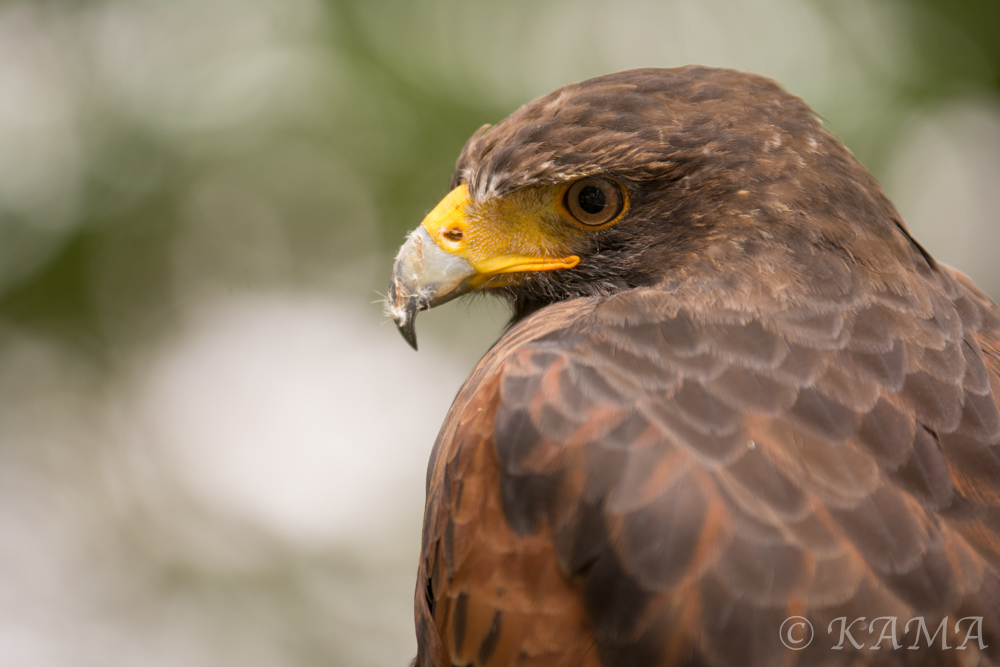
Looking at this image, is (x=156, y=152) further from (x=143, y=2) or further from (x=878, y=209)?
(x=878, y=209)

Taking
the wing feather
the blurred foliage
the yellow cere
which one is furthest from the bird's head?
the blurred foliage

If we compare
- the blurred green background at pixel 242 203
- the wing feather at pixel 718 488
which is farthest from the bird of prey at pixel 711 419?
the blurred green background at pixel 242 203

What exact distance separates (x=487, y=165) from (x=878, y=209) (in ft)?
2.92

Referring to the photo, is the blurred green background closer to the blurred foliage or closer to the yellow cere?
the blurred foliage

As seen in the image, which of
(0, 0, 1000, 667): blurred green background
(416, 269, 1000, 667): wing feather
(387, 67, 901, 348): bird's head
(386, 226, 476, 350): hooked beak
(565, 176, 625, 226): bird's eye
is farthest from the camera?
(0, 0, 1000, 667): blurred green background

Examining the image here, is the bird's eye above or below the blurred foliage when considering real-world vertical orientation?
above

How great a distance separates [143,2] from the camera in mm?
5820

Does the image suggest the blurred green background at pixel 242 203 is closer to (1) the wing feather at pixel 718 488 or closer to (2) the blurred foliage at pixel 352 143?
(2) the blurred foliage at pixel 352 143

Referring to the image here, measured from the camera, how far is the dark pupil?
6.24 feet

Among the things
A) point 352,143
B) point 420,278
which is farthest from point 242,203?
point 420,278

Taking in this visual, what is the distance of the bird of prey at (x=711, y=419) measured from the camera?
1.36 metres

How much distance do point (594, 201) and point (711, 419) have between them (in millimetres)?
654

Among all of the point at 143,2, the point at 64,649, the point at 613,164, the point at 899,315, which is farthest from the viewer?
the point at 143,2

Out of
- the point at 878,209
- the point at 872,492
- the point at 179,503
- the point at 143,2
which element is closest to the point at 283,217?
the point at 143,2
